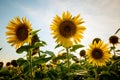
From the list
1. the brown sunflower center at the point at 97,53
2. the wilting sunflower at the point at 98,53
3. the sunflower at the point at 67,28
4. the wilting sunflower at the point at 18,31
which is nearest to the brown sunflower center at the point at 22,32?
the wilting sunflower at the point at 18,31

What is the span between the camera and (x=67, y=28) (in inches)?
216

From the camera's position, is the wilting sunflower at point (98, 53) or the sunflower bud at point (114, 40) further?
the sunflower bud at point (114, 40)

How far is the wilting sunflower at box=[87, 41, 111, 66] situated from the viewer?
7.23m

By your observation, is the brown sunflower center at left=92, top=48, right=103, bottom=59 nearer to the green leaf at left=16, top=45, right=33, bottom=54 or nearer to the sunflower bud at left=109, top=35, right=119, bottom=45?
the green leaf at left=16, top=45, right=33, bottom=54

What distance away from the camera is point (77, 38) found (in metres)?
5.37

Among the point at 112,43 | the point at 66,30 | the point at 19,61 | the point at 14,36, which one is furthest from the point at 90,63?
the point at 112,43

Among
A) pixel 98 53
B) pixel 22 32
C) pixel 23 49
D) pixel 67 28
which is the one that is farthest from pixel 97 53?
pixel 23 49

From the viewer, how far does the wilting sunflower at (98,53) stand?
7.23 meters

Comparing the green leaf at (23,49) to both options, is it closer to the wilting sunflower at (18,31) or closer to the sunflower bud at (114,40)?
the wilting sunflower at (18,31)

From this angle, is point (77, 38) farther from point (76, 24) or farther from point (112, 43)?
point (112, 43)

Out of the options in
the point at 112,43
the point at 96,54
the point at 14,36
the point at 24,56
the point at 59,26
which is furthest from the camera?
the point at 112,43

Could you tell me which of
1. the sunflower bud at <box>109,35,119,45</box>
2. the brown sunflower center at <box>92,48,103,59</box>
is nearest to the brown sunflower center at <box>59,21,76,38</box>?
the brown sunflower center at <box>92,48,103,59</box>

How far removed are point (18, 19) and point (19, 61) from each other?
3.61 ft

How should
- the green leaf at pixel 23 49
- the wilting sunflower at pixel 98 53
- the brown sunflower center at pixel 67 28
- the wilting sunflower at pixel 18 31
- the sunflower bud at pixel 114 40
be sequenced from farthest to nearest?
1. the sunflower bud at pixel 114 40
2. the wilting sunflower at pixel 98 53
3. the brown sunflower center at pixel 67 28
4. the wilting sunflower at pixel 18 31
5. the green leaf at pixel 23 49
